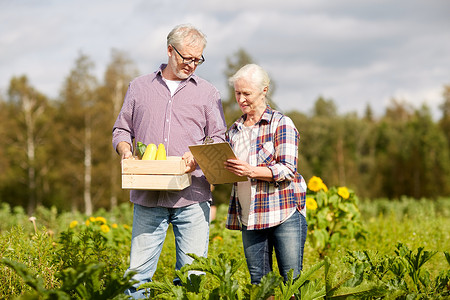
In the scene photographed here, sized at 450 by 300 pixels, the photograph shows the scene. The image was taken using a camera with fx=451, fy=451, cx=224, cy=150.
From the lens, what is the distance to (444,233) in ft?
17.1

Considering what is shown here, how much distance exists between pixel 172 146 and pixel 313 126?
118 feet

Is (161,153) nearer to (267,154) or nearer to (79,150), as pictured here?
(267,154)

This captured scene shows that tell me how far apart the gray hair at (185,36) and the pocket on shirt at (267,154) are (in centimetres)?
70

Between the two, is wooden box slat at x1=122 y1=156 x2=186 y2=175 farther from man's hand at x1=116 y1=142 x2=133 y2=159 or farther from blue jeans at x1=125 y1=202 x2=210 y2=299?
blue jeans at x1=125 y1=202 x2=210 y2=299

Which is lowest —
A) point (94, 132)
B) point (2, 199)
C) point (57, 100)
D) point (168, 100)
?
point (2, 199)

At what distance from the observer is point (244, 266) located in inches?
147

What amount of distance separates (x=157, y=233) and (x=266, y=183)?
72 centimetres

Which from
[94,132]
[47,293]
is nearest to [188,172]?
[47,293]

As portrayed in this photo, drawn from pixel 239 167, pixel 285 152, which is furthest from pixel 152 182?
pixel 285 152

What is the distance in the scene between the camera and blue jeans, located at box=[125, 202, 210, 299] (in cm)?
265

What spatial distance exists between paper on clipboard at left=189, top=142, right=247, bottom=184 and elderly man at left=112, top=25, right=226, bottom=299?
0.14 metres

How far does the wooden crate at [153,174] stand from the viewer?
242 centimetres

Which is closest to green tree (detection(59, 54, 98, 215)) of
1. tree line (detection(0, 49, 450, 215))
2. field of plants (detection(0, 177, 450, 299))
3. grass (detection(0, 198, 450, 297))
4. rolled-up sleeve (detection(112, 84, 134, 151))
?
tree line (detection(0, 49, 450, 215))

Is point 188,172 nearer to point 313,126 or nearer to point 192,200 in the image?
point 192,200
